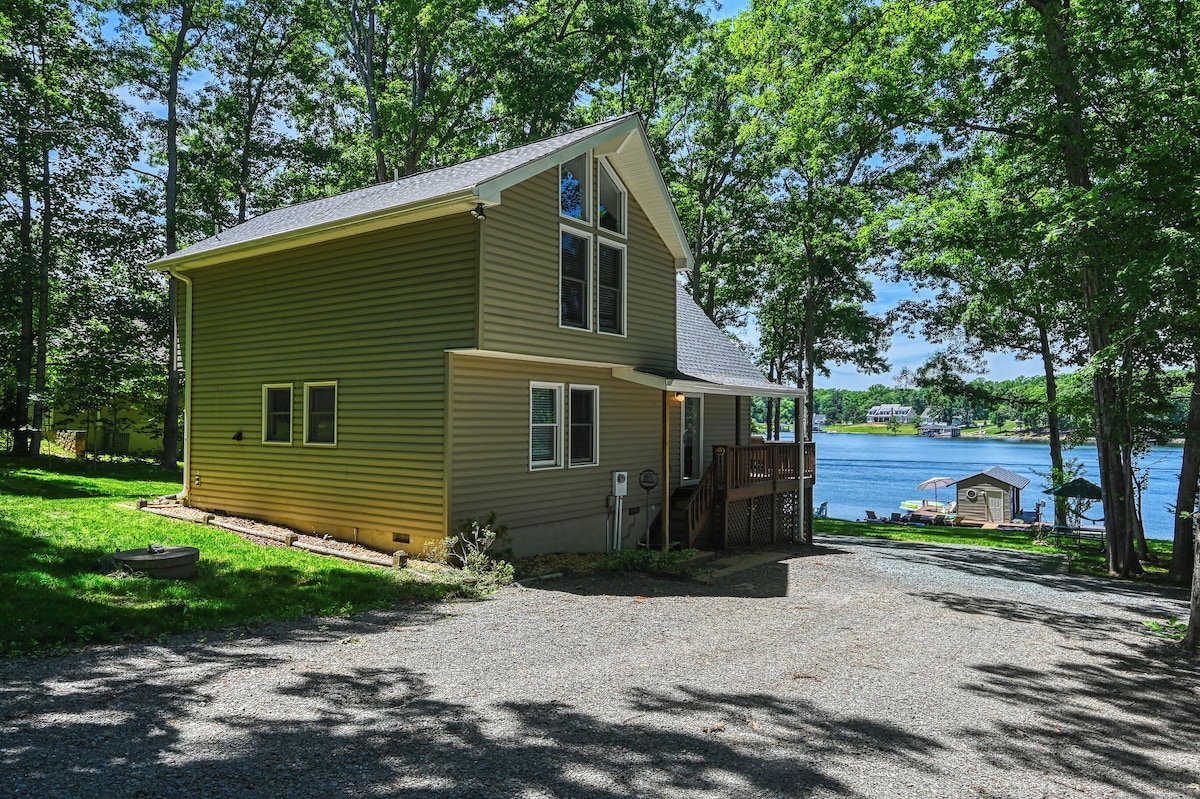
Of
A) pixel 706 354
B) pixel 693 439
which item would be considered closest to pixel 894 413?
pixel 706 354

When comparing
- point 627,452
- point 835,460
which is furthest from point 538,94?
point 835,460

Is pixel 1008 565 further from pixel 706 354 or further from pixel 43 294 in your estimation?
pixel 43 294

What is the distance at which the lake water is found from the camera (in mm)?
48438

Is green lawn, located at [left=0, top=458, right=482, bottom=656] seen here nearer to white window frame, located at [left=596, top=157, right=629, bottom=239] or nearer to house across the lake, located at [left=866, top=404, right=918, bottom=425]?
white window frame, located at [left=596, top=157, right=629, bottom=239]

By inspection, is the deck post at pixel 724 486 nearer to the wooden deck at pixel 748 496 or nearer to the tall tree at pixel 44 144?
the wooden deck at pixel 748 496

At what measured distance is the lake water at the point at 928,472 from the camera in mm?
48438

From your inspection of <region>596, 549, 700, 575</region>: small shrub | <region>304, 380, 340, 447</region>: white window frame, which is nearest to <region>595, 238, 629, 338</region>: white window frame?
<region>596, 549, 700, 575</region>: small shrub

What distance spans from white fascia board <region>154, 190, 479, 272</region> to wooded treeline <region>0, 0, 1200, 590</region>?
9.09 meters

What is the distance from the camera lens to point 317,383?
11344 mm

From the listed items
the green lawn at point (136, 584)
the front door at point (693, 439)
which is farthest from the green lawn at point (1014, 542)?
the green lawn at point (136, 584)

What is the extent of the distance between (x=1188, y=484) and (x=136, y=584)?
52.8ft

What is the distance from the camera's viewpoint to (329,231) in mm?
10562

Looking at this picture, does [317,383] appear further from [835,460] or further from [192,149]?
[835,460]

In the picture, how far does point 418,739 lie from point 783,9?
2238 centimetres
